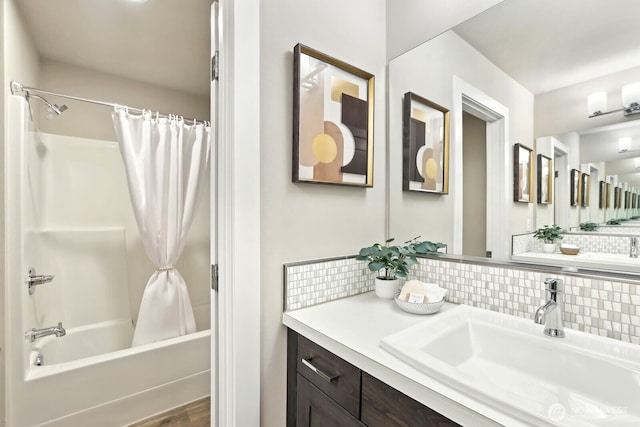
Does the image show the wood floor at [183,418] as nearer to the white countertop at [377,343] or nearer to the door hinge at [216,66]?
the white countertop at [377,343]

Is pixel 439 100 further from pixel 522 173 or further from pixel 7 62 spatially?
pixel 7 62

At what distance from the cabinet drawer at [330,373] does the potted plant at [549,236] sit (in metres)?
0.77

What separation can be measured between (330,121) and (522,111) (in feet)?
2.32

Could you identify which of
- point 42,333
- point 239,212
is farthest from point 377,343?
point 42,333

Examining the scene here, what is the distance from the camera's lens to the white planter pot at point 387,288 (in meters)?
1.15

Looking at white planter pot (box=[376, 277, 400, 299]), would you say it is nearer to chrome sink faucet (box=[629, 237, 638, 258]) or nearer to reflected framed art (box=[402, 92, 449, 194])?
reflected framed art (box=[402, 92, 449, 194])

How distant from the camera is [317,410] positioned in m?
0.87

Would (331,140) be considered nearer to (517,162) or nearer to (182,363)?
(517,162)

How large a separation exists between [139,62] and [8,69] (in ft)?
2.98

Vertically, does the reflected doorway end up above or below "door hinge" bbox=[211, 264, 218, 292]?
above

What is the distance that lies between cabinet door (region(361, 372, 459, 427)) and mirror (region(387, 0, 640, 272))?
0.68 m

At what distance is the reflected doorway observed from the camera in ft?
3.67

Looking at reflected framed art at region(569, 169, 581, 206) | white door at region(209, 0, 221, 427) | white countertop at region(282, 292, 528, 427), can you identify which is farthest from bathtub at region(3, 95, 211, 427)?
reflected framed art at region(569, 169, 581, 206)

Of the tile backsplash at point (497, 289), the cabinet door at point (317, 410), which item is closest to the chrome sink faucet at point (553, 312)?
the tile backsplash at point (497, 289)
